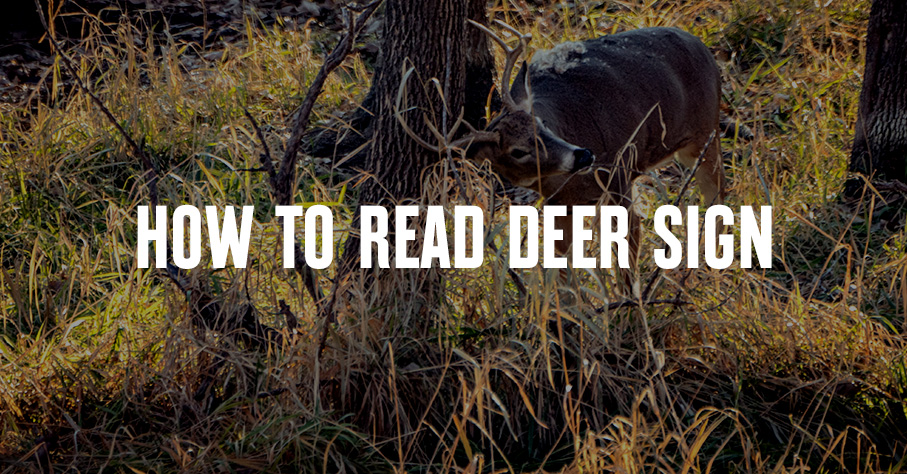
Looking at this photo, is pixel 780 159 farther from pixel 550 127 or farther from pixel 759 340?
pixel 759 340

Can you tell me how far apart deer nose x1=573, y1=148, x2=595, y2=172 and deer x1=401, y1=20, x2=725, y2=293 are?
0.04 feet

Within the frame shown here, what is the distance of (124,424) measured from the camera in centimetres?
352

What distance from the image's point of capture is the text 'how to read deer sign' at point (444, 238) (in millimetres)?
3717

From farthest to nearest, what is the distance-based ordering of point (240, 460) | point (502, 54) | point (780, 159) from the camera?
point (502, 54)
point (780, 159)
point (240, 460)

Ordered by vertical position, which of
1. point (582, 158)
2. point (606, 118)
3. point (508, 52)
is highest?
point (508, 52)

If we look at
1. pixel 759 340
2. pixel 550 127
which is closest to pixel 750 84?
pixel 550 127

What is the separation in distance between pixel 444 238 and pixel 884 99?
3032 millimetres

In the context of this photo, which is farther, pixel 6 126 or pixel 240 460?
pixel 6 126

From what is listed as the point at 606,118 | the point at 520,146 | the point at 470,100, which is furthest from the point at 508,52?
the point at 470,100

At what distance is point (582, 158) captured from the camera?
391cm

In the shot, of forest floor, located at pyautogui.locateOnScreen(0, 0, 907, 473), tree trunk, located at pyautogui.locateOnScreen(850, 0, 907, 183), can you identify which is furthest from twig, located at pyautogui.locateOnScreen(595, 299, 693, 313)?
tree trunk, located at pyautogui.locateOnScreen(850, 0, 907, 183)

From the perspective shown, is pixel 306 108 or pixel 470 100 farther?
pixel 470 100

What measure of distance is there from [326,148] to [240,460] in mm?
3364

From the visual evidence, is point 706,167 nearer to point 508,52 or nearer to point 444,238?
point 508,52
